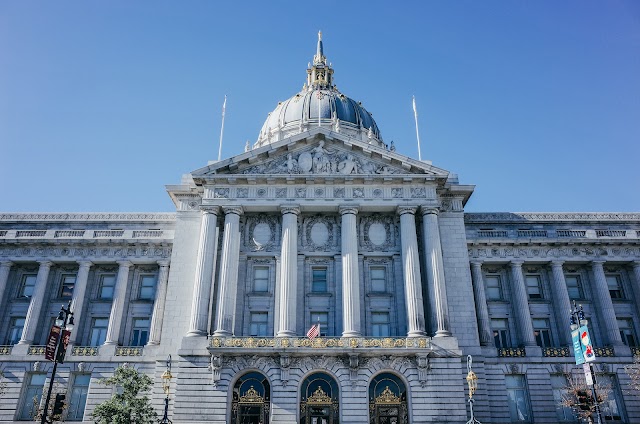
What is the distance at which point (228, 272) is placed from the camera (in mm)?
36750

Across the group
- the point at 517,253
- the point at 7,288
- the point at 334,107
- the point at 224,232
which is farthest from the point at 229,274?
the point at 334,107

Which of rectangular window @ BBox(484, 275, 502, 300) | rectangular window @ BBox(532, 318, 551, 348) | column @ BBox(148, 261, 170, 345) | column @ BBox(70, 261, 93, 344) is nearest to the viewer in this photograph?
column @ BBox(148, 261, 170, 345)

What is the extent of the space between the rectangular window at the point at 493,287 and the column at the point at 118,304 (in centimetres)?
2937

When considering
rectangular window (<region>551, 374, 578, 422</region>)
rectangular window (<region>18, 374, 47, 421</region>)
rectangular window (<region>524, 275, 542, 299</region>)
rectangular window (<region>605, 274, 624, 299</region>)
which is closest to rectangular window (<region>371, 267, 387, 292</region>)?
rectangular window (<region>524, 275, 542, 299</region>)

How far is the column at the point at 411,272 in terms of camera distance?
3534 cm

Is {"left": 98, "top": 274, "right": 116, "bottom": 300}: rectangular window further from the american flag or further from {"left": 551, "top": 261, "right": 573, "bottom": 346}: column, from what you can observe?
{"left": 551, "top": 261, "right": 573, "bottom": 346}: column

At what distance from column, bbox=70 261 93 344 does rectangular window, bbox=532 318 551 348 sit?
35926 millimetres

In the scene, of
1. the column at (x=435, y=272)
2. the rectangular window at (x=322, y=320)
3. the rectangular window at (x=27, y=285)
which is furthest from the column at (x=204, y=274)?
the rectangular window at (x=27, y=285)

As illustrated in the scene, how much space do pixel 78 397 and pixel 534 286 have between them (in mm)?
36826

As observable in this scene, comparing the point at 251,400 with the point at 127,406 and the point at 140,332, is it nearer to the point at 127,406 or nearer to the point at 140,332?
the point at 127,406

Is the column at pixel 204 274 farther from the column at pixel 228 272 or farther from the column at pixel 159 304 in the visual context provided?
the column at pixel 159 304

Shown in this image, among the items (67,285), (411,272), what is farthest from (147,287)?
(411,272)

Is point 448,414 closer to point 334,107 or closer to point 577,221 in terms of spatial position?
point 577,221

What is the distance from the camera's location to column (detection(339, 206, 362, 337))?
35.3 meters
